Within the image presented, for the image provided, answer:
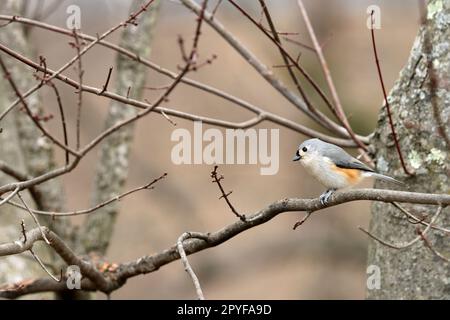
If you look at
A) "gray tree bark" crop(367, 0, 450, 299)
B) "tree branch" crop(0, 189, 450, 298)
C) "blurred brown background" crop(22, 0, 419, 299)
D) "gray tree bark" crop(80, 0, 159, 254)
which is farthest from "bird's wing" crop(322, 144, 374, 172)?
"blurred brown background" crop(22, 0, 419, 299)

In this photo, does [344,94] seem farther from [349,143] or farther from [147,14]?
[349,143]

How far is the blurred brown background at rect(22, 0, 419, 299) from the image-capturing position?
7094mm

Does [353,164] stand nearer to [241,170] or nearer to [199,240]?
[199,240]

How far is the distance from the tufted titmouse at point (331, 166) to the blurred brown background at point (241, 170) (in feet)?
9.72

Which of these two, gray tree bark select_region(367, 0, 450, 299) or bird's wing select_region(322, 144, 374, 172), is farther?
bird's wing select_region(322, 144, 374, 172)

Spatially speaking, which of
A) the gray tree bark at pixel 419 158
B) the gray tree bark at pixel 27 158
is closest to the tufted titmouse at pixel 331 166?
the gray tree bark at pixel 419 158

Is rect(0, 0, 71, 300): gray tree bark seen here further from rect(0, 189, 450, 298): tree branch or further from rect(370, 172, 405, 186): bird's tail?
rect(370, 172, 405, 186): bird's tail

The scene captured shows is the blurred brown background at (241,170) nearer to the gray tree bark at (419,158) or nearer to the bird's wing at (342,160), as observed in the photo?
the bird's wing at (342,160)

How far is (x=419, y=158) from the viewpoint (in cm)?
290

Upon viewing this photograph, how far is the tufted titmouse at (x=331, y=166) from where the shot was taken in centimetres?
299

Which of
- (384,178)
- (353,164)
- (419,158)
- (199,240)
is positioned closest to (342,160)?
(353,164)

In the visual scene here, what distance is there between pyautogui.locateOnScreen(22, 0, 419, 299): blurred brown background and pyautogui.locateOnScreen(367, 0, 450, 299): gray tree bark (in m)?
3.09

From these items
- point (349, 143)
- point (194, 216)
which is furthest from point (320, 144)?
point (194, 216)
